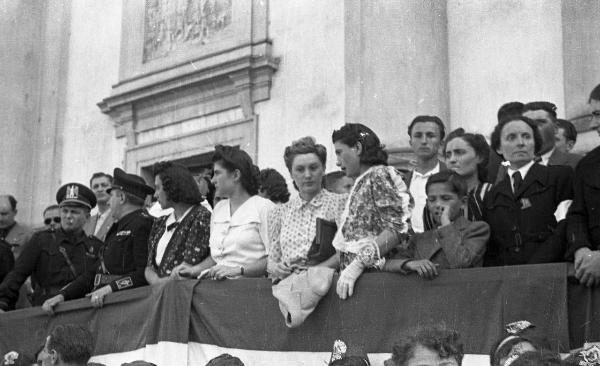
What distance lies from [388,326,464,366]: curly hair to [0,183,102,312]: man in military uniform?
16.1 feet

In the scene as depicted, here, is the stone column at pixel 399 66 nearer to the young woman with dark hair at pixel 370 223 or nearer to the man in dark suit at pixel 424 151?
the man in dark suit at pixel 424 151

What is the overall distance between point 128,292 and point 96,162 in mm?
7280

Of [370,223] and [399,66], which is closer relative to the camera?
[370,223]

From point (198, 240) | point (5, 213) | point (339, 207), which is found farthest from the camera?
point (5, 213)

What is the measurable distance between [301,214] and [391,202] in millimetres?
785

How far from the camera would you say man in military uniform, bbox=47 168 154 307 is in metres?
7.78

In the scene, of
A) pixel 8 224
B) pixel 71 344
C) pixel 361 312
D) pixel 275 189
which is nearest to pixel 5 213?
pixel 8 224

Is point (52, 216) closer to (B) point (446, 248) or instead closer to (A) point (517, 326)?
(B) point (446, 248)

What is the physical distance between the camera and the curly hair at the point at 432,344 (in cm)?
418

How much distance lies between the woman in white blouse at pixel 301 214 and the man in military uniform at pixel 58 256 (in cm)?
242

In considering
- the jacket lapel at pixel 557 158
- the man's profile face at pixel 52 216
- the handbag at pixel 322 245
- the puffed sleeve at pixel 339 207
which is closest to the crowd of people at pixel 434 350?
the handbag at pixel 322 245

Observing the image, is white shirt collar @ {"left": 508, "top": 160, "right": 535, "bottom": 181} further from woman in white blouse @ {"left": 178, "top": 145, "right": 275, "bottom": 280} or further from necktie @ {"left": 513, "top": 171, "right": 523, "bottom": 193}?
woman in white blouse @ {"left": 178, "top": 145, "right": 275, "bottom": 280}

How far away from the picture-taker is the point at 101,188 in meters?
11.2

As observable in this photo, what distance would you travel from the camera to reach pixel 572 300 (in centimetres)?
533
